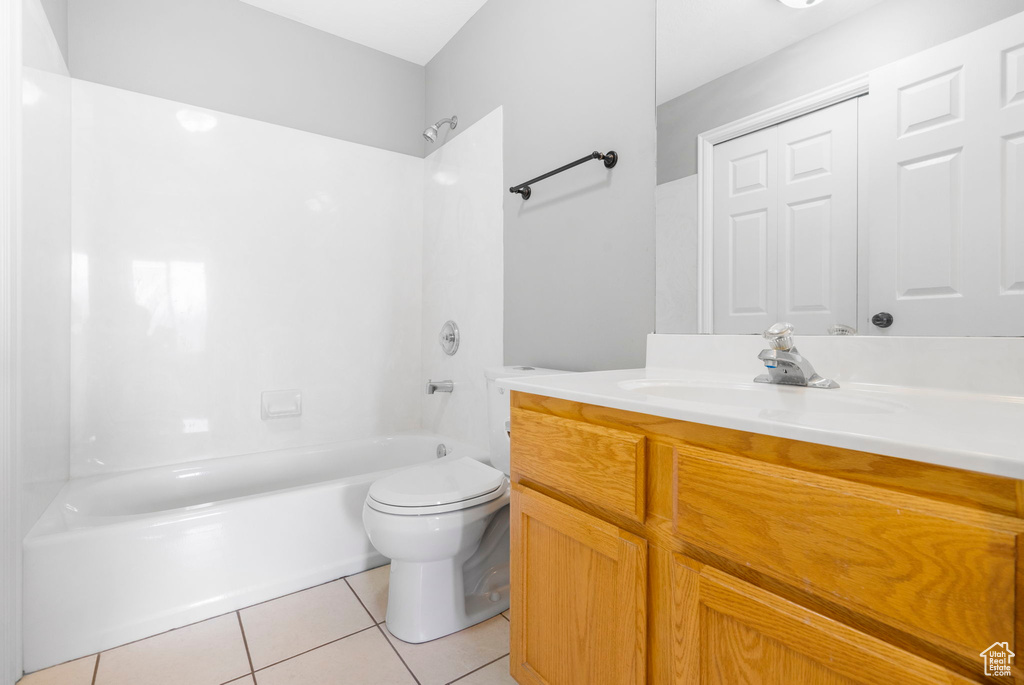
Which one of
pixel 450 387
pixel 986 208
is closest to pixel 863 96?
pixel 986 208

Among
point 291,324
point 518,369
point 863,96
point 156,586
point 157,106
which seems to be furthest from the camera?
point 291,324

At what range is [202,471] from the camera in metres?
1.98

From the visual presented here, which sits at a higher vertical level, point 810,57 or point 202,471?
point 810,57

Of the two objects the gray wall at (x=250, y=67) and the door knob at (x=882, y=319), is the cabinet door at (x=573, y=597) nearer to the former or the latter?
the door knob at (x=882, y=319)

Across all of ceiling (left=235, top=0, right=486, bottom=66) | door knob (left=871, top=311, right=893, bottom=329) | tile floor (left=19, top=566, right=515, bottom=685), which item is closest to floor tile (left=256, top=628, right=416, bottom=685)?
tile floor (left=19, top=566, right=515, bottom=685)

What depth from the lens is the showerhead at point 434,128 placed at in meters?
2.26

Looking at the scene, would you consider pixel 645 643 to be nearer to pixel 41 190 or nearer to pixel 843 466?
pixel 843 466

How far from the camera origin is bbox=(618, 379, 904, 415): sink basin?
823 millimetres

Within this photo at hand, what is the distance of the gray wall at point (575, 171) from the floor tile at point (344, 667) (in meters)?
1.08

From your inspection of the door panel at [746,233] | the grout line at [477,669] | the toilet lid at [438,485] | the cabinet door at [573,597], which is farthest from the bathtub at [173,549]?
the door panel at [746,233]

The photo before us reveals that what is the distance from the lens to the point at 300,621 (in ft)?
4.99

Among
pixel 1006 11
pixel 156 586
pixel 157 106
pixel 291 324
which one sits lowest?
pixel 156 586

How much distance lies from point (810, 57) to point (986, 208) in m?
0.52

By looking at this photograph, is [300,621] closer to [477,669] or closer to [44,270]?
[477,669]
